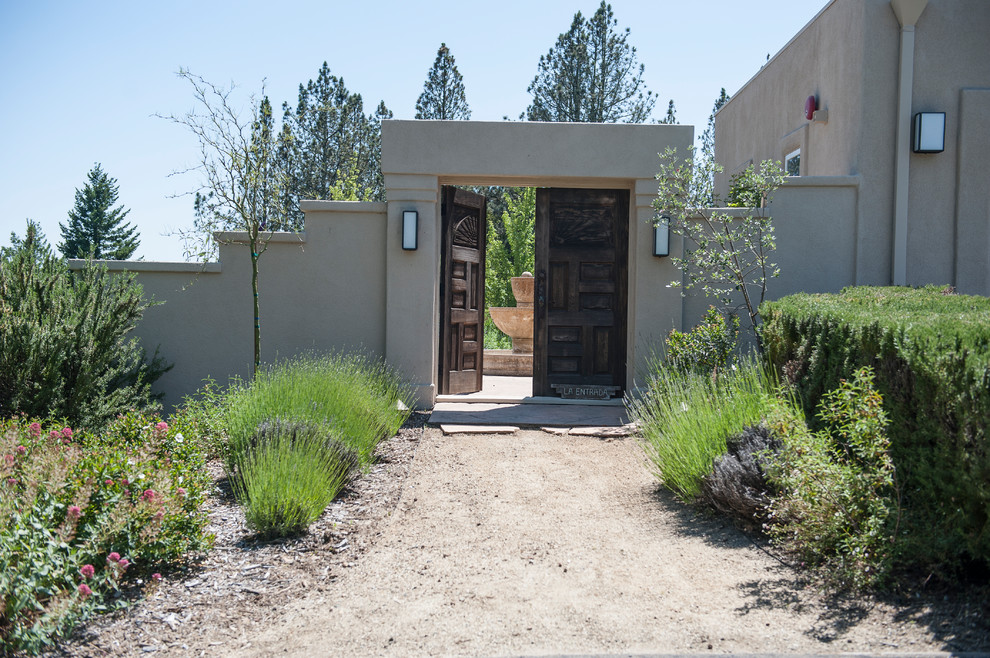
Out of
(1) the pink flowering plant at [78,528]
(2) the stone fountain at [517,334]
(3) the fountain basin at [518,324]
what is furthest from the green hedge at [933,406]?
(3) the fountain basin at [518,324]

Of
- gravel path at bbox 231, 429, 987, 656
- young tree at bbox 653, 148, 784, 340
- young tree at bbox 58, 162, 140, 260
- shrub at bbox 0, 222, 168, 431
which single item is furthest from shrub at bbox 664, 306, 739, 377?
young tree at bbox 58, 162, 140, 260

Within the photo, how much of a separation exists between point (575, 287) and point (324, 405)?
3.87 m

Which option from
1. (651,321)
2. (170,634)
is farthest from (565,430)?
(170,634)

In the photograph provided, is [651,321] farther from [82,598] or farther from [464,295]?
[82,598]

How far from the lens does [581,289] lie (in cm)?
882

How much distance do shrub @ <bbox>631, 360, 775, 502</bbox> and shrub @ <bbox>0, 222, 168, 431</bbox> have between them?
14.0 feet

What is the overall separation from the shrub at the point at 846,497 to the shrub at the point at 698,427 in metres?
0.62

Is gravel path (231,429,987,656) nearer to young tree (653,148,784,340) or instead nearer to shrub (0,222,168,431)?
shrub (0,222,168,431)

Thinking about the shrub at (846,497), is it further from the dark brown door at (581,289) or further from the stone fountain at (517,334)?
the stone fountain at (517,334)

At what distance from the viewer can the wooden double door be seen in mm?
8789

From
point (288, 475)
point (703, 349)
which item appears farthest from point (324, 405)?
point (703, 349)

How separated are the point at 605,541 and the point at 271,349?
5.27 metres

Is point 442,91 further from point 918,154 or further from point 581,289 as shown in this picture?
point 918,154

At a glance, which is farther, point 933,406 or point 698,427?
point 698,427
